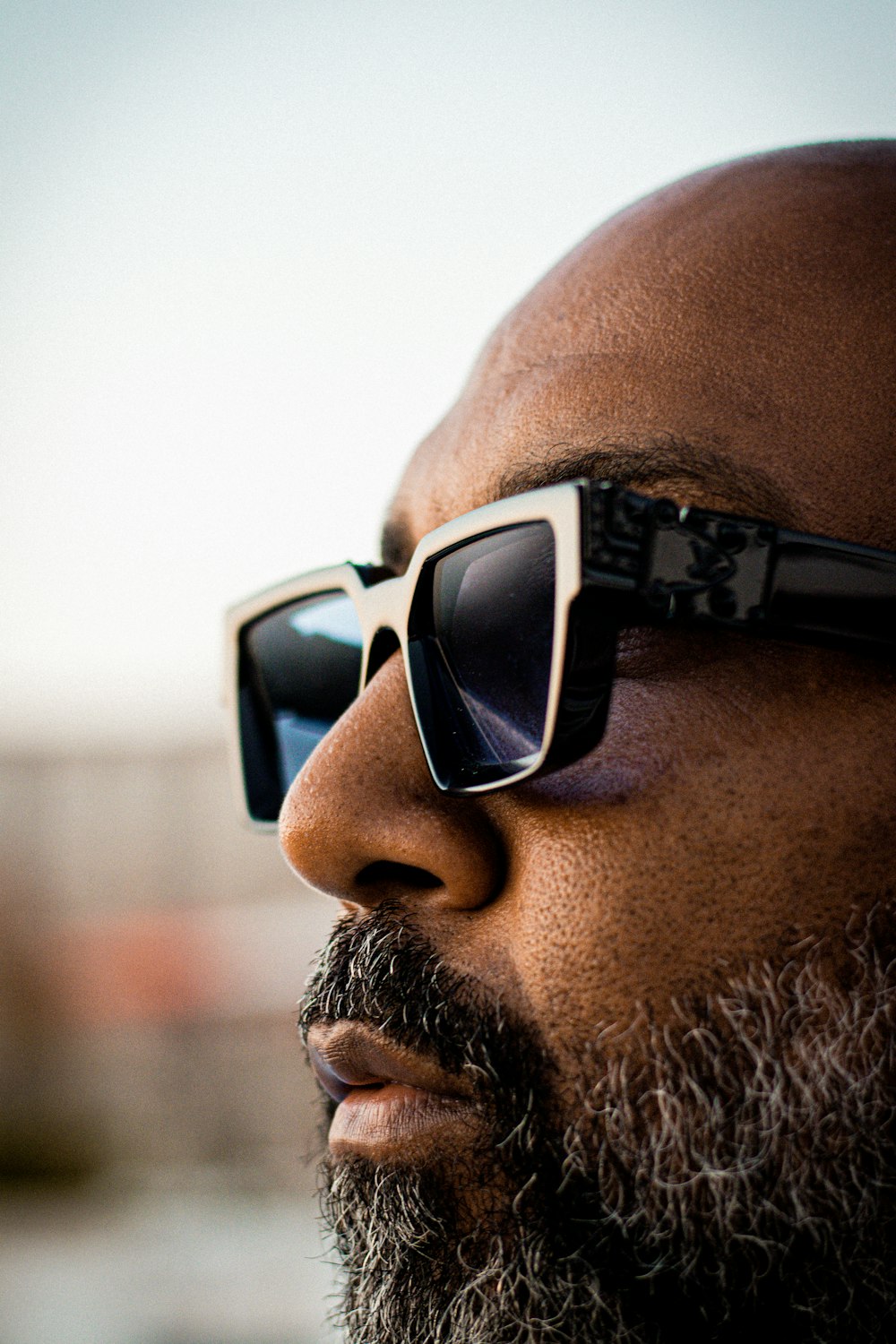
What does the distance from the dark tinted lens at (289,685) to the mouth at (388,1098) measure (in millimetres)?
494

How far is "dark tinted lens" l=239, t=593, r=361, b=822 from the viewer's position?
138 cm

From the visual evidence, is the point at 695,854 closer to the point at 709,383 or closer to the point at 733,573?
the point at 733,573

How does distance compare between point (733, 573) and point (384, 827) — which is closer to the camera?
point (733, 573)

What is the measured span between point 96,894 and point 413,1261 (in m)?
6.87

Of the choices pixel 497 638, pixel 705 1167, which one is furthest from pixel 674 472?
pixel 705 1167

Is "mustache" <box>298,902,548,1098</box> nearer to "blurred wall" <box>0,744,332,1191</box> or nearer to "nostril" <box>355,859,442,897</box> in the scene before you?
"nostril" <box>355,859,442,897</box>

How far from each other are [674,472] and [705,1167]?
594 mm

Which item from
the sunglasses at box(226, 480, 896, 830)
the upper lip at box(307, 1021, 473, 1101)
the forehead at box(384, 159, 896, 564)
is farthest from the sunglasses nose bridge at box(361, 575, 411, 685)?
the upper lip at box(307, 1021, 473, 1101)

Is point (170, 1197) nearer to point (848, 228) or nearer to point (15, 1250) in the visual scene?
point (15, 1250)

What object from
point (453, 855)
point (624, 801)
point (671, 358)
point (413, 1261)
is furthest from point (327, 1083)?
point (671, 358)

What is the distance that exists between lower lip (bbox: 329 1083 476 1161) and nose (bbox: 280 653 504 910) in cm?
17

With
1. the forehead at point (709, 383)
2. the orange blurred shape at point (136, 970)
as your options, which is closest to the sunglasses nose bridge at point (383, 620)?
the forehead at point (709, 383)

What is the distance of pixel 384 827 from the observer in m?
0.99

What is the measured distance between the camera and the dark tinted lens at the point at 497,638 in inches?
35.8
